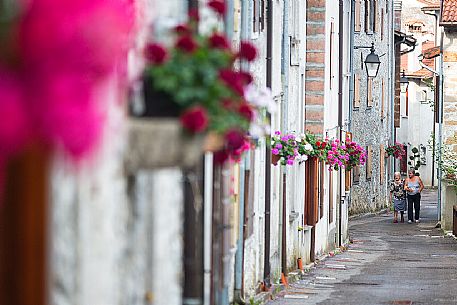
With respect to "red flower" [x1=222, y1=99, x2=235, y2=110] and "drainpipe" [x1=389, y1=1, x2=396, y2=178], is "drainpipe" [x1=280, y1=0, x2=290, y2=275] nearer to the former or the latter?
"red flower" [x1=222, y1=99, x2=235, y2=110]

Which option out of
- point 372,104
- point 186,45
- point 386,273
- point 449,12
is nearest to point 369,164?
point 372,104

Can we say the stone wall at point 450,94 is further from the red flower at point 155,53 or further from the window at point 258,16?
the red flower at point 155,53

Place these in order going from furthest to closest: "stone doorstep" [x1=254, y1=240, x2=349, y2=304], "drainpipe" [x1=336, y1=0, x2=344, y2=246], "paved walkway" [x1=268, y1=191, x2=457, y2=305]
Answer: "drainpipe" [x1=336, y1=0, x2=344, y2=246]
"paved walkway" [x1=268, y1=191, x2=457, y2=305]
"stone doorstep" [x1=254, y1=240, x2=349, y2=304]

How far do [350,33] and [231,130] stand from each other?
25781 mm

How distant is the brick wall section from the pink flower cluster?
20.9 m

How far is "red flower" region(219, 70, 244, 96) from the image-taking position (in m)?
6.52

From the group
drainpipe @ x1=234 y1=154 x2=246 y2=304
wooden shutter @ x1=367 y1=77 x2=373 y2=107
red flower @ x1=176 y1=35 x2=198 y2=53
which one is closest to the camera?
red flower @ x1=176 y1=35 x2=198 y2=53

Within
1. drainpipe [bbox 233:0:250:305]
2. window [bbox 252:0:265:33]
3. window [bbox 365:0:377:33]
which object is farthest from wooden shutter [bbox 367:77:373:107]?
drainpipe [bbox 233:0:250:305]

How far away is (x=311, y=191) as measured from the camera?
2450 centimetres

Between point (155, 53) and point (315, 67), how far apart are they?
62.6 feet

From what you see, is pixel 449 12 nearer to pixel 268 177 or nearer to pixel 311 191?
pixel 311 191

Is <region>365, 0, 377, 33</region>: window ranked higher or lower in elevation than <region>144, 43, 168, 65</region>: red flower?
higher

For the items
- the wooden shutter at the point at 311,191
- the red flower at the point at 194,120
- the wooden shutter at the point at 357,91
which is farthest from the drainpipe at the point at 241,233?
the wooden shutter at the point at 357,91

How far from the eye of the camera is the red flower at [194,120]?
246 inches
